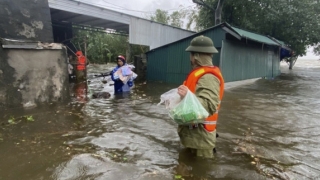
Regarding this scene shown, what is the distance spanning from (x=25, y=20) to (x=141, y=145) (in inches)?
192

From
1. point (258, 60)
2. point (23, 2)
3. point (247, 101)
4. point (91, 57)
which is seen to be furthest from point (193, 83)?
point (91, 57)

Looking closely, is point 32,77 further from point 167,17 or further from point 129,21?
point 167,17

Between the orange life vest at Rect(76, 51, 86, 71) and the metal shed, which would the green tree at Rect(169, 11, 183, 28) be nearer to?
the metal shed

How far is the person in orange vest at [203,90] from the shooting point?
2.85 meters

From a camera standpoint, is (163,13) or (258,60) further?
(163,13)

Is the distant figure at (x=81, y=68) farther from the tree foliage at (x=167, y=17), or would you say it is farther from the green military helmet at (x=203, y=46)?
the tree foliage at (x=167, y=17)

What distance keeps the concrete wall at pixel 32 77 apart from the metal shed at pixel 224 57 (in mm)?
7372

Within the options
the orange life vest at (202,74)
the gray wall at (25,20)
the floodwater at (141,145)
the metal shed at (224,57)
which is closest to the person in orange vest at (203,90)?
the orange life vest at (202,74)

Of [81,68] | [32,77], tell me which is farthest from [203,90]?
[81,68]

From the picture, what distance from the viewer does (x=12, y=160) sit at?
3.54m

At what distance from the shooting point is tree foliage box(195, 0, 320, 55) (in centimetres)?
1962

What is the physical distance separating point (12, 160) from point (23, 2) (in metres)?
4.83

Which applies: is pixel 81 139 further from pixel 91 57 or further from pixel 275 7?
pixel 91 57

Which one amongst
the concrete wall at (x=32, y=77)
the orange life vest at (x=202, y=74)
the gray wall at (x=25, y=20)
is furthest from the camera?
the gray wall at (x=25, y=20)
